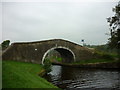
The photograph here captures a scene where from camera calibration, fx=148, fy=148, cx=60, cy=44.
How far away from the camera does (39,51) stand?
34781 millimetres

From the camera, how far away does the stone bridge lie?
3109 centimetres

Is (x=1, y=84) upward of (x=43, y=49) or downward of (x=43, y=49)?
downward

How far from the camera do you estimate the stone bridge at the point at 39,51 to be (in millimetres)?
31094

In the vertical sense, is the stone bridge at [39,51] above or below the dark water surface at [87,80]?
above

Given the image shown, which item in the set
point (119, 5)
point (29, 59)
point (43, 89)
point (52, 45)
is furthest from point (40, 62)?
point (43, 89)

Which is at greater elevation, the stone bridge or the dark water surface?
the stone bridge

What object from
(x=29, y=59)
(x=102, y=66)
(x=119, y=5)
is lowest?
(x=102, y=66)

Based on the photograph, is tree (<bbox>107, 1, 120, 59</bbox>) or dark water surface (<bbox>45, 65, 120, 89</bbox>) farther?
tree (<bbox>107, 1, 120, 59</bbox>)

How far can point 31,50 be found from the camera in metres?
33.5

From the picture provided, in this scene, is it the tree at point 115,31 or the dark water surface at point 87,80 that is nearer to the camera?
the dark water surface at point 87,80

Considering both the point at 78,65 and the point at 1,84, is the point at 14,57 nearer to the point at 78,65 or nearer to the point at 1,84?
the point at 78,65

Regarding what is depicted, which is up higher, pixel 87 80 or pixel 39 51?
pixel 39 51

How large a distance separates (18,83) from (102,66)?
25.5 m

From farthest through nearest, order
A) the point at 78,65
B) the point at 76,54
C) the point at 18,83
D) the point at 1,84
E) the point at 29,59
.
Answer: the point at 76,54 < the point at 78,65 < the point at 29,59 < the point at 18,83 < the point at 1,84
